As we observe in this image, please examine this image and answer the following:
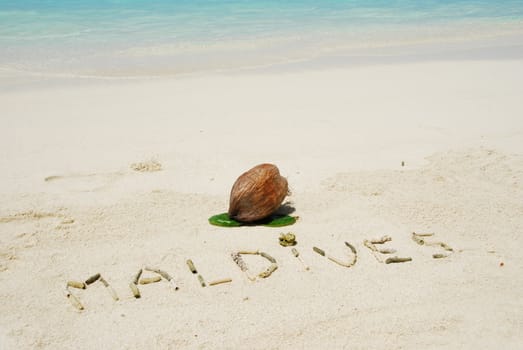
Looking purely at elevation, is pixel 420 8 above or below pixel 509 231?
above

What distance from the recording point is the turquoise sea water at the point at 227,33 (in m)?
16.2

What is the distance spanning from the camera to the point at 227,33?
2128cm

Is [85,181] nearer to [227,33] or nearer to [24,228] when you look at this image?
[24,228]

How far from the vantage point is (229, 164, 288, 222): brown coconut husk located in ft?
18.7

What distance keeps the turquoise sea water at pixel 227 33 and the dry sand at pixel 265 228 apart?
4.89 m

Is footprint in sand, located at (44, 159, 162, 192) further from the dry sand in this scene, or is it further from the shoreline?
the shoreline

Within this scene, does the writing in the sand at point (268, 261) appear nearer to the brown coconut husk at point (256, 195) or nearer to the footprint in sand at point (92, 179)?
the brown coconut husk at point (256, 195)

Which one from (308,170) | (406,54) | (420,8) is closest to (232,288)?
(308,170)

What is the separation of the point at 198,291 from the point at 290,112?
6.20 meters

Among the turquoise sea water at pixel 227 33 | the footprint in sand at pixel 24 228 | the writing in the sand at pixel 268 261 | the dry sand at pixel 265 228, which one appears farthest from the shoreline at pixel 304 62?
the writing in the sand at pixel 268 261

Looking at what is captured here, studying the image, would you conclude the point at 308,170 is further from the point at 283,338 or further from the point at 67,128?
the point at 67,128

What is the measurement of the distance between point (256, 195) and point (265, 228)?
1.38 ft

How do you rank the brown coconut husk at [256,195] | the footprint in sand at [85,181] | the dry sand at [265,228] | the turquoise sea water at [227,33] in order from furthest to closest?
the turquoise sea water at [227,33], the footprint in sand at [85,181], the brown coconut husk at [256,195], the dry sand at [265,228]

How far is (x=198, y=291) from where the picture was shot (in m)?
4.81
